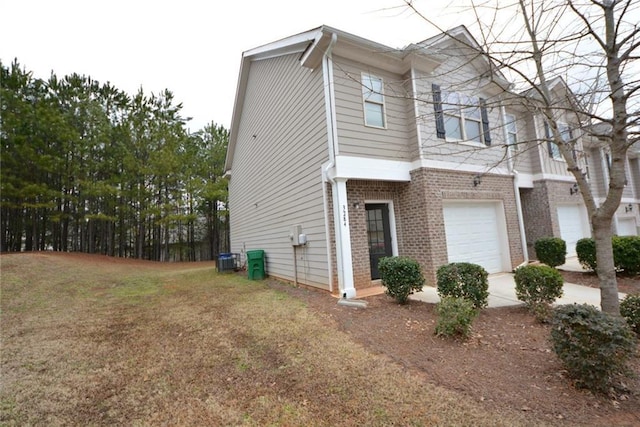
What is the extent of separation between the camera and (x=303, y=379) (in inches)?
116

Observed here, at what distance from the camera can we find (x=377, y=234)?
24.5 ft

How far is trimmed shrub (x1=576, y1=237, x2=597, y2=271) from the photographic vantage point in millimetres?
7270

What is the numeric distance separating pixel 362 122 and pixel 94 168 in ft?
63.6

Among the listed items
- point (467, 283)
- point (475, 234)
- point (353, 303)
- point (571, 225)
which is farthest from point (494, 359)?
point (571, 225)

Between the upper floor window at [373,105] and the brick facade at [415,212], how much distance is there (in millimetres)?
1516

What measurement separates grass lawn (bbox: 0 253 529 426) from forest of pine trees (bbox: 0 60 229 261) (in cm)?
1460

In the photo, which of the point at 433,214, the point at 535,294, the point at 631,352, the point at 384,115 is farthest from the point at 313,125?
the point at 631,352

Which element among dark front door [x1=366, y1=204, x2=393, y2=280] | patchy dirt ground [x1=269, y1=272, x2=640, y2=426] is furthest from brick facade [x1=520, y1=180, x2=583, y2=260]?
patchy dirt ground [x1=269, y1=272, x2=640, y2=426]

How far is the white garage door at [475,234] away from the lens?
7.66m

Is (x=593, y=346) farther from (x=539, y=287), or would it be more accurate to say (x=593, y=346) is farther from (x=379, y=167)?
(x=379, y=167)

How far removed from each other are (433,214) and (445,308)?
138 inches

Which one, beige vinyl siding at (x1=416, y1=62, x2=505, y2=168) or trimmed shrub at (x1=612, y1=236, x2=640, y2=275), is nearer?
trimmed shrub at (x1=612, y1=236, x2=640, y2=275)

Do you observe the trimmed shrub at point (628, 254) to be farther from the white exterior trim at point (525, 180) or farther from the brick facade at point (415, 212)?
the brick facade at point (415, 212)

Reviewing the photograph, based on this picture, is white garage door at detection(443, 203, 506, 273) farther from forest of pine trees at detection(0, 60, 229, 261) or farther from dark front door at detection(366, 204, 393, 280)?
forest of pine trees at detection(0, 60, 229, 261)
